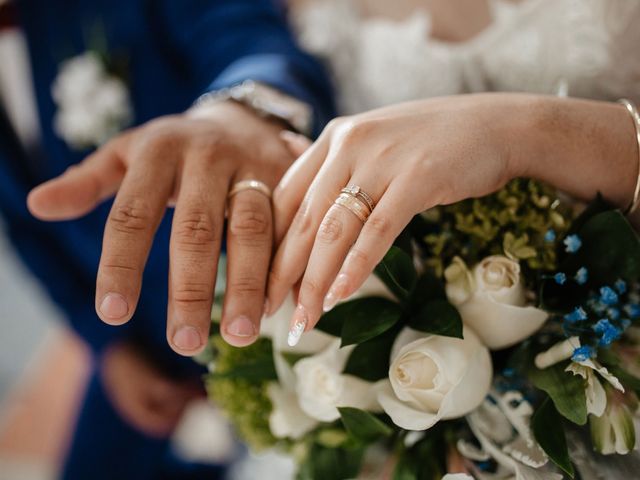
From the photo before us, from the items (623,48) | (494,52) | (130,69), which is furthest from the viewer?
(130,69)

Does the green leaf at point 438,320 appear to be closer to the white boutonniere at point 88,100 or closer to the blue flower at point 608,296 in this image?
the blue flower at point 608,296

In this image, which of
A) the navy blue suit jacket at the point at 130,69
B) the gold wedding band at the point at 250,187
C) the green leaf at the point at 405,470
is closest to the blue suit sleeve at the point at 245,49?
the navy blue suit jacket at the point at 130,69

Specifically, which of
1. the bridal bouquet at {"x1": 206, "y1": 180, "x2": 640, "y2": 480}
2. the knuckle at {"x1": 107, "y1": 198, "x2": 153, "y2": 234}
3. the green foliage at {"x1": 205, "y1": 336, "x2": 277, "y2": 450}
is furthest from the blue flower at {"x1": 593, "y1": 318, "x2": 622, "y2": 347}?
the knuckle at {"x1": 107, "y1": 198, "x2": 153, "y2": 234}

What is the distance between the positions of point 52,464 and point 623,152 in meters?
2.13

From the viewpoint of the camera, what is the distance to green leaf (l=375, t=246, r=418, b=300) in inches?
19.5

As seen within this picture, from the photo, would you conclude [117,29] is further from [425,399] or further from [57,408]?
[57,408]

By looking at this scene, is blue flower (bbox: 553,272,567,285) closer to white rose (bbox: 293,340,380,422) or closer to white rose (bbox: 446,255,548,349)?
white rose (bbox: 446,255,548,349)


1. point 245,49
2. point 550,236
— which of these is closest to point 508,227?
point 550,236

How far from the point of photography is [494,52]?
84 centimetres

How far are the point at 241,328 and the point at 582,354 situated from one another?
0.94 ft

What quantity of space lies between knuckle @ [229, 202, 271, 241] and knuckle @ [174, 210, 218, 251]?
21 millimetres

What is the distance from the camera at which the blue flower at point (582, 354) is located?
0.46 metres

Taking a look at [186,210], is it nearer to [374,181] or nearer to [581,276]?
[374,181]

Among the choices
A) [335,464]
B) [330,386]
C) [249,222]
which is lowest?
[335,464]
